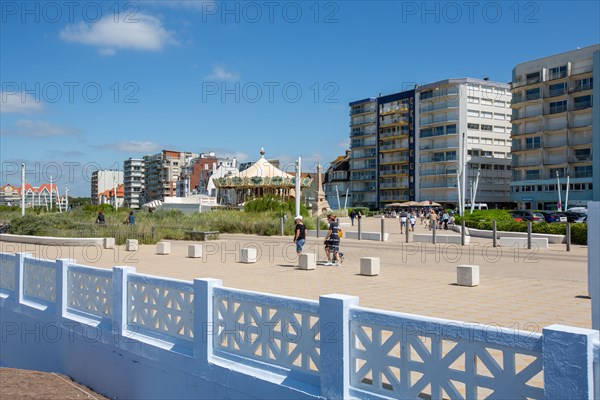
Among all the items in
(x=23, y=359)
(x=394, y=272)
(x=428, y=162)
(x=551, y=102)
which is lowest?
(x=23, y=359)

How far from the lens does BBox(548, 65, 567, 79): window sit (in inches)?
2621

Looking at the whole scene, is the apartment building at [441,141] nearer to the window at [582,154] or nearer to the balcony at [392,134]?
the balcony at [392,134]

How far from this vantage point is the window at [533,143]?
69.5 metres

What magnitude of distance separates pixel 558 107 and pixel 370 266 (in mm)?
61594

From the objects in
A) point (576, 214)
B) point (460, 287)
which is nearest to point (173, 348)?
point (460, 287)

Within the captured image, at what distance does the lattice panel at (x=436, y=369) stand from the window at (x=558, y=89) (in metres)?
69.7

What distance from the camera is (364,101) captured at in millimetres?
99312

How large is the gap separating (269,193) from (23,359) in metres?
52.3

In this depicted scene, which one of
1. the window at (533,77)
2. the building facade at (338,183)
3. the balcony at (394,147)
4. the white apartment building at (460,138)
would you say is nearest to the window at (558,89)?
the window at (533,77)

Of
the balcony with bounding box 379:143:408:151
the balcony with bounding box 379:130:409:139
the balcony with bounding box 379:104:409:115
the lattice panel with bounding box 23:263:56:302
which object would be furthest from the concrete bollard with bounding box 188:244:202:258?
the balcony with bounding box 379:104:409:115

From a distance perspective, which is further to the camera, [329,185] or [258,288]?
[329,185]

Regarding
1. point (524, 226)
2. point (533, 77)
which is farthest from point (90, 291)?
point (533, 77)

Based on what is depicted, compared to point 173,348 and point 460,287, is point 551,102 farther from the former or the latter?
point 173,348

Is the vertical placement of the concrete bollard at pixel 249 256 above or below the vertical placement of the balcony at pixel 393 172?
below
